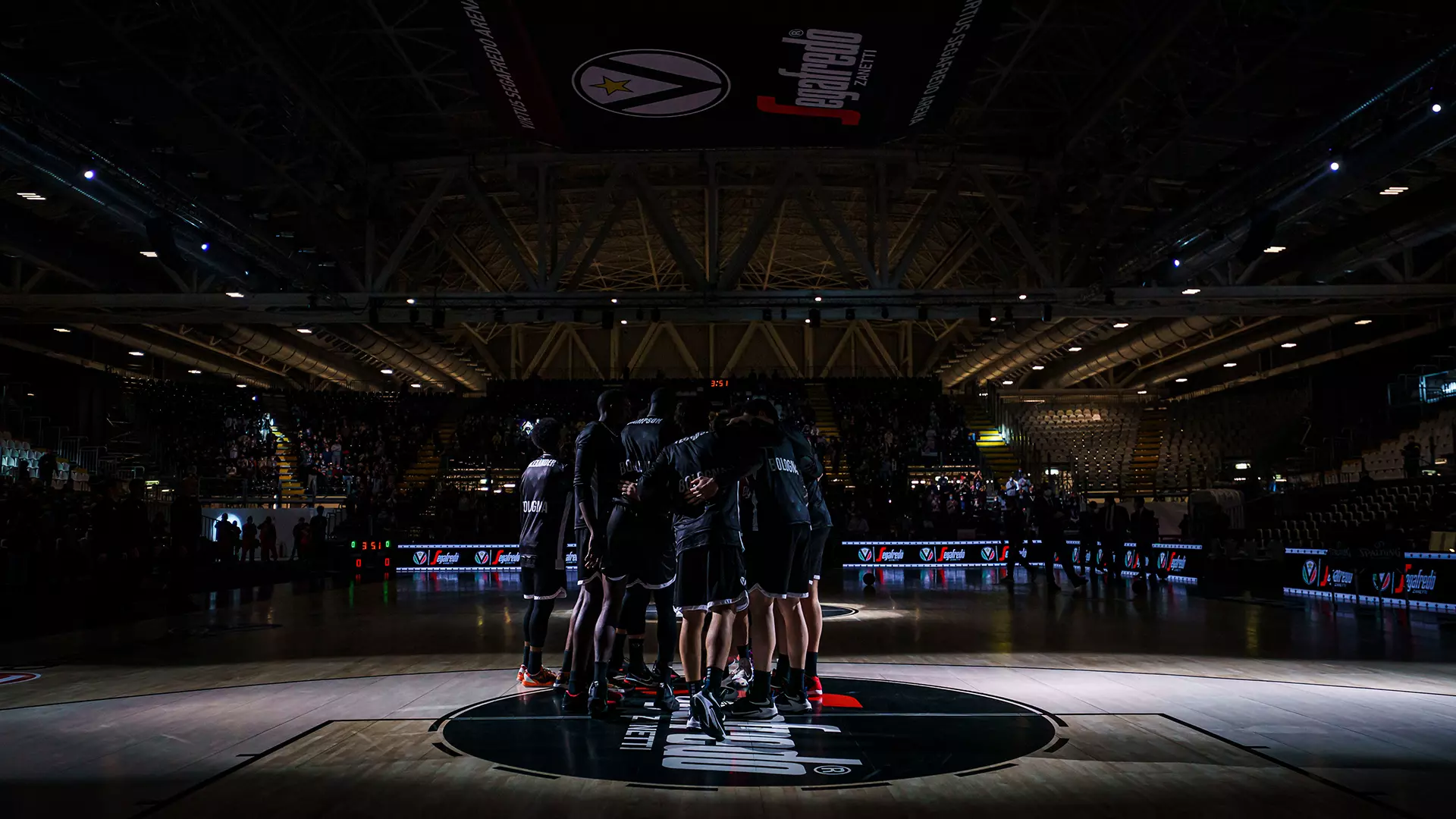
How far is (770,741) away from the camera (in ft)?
19.1

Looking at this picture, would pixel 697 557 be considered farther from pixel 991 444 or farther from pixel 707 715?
pixel 991 444

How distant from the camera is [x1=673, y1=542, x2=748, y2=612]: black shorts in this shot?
637 centimetres

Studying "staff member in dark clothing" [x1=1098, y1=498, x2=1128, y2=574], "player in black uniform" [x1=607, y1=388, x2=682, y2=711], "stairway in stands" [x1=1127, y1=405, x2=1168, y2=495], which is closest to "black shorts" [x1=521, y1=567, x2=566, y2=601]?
"player in black uniform" [x1=607, y1=388, x2=682, y2=711]

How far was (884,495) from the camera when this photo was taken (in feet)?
97.1

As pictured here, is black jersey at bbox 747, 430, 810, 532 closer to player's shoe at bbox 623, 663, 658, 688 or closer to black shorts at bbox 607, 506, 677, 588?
black shorts at bbox 607, 506, 677, 588

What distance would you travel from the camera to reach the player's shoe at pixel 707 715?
586 cm

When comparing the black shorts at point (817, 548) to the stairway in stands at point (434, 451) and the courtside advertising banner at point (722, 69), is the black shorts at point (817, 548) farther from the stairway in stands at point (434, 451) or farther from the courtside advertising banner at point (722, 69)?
the stairway in stands at point (434, 451)

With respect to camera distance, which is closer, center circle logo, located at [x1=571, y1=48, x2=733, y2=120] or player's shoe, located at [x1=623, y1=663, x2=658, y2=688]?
player's shoe, located at [x1=623, y1=663, x2=658, y2=688]

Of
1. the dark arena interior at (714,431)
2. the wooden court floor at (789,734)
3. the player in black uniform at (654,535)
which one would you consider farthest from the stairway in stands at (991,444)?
the player in black uniform at (654,535)

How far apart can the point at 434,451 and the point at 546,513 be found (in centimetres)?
3144

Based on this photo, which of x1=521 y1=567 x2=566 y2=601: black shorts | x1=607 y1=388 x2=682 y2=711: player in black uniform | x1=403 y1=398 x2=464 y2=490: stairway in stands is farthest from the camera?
x1=403 y1=398 x2=464 y2=490: stairway in stands

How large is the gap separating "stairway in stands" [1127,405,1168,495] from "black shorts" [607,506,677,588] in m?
37.3

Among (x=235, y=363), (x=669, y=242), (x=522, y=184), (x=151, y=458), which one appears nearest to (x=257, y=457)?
(x=151, y=458)

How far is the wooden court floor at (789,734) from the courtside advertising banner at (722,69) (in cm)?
526
